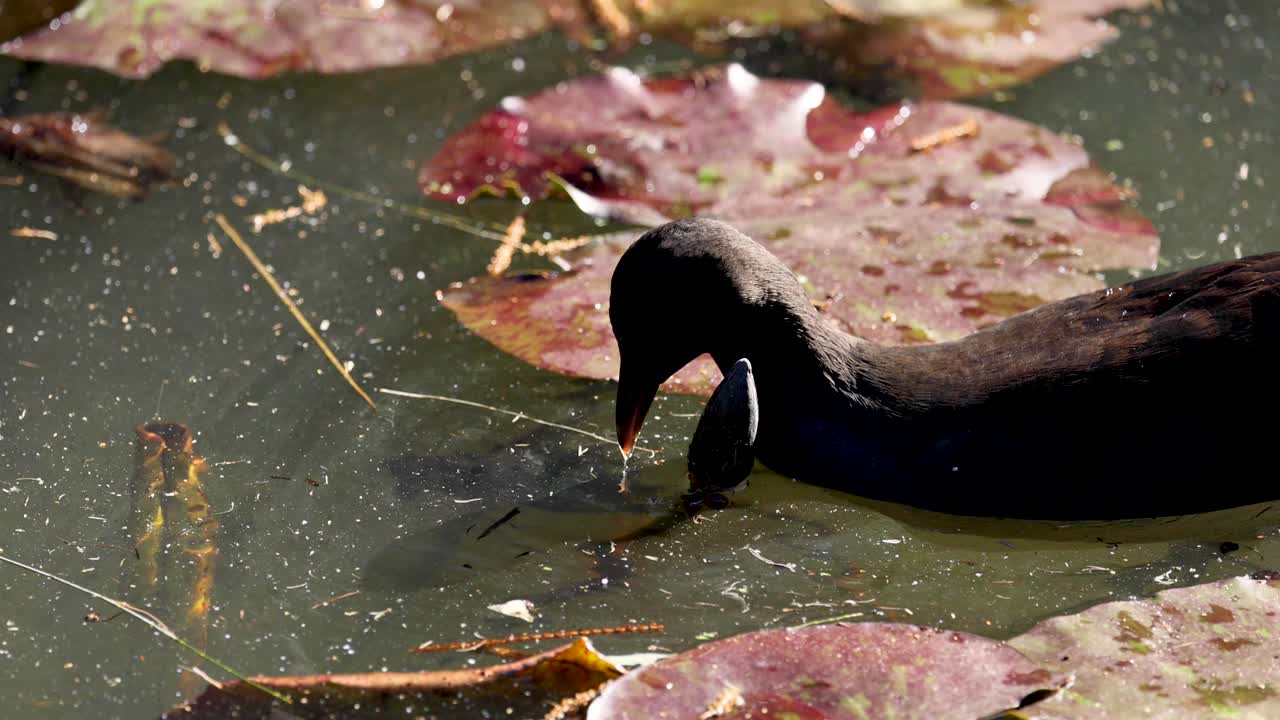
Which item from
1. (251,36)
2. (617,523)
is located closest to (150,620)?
(617,523)

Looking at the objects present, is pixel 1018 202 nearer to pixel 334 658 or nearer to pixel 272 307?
pixel 272 307

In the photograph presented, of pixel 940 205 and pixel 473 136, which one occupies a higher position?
pixel 940 205

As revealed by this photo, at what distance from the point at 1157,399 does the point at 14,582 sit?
216 centimetres

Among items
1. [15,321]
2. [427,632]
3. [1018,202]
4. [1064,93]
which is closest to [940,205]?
[1018,202]

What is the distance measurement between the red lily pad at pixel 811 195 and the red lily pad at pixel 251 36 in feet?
2.34

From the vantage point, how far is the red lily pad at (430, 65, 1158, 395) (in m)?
3.61

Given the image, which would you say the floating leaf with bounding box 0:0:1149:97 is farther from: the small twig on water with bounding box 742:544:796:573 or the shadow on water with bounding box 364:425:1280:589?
the small twig on water with bounding box 742:544:796:573

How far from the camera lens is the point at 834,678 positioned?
2.43 meters

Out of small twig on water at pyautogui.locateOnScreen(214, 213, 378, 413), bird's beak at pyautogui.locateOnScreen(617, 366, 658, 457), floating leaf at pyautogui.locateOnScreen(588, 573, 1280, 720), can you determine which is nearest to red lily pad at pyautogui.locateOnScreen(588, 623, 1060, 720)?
floating leaf at pyautogui.locateOnScreen(588, 573, 1280, 720)

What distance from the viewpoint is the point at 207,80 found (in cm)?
508

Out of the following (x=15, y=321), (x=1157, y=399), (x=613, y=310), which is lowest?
(x=15, y=321)

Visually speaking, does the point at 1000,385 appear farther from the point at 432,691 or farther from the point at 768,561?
the point at 432,691

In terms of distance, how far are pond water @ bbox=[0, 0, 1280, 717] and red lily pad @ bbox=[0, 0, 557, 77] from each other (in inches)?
6.0

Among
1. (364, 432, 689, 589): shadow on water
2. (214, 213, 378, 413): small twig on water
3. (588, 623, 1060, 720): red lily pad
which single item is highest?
(588, 623, 1060, 720): red lily pad
